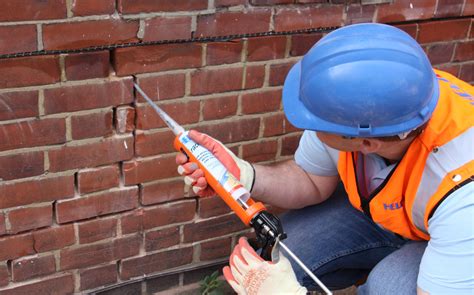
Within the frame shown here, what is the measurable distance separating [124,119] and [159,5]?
0.40 m

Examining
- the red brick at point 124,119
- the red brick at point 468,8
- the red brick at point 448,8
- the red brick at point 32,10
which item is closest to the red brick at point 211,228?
the red brick at point 124,119

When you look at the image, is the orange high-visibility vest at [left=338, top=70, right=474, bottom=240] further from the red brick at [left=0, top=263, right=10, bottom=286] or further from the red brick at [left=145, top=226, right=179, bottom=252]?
the red brick at [left=0, top=263, right=10, bottom=286]

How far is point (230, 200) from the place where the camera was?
5.77 feet

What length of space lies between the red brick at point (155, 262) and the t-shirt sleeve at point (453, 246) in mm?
1047

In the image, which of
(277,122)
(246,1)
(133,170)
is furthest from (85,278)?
(246,1)

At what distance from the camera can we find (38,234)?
2.06 meters

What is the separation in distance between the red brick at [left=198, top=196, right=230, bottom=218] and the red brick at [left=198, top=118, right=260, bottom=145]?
243 mm

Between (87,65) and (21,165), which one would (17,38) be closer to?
(87,65)

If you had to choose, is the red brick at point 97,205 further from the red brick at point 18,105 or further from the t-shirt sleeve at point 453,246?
the t-shirt sleeve at point 453,246

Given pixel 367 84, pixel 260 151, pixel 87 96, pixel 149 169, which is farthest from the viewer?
pixel 260 151

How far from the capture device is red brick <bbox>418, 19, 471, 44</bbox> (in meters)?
2.47

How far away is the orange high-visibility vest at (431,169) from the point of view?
160cm

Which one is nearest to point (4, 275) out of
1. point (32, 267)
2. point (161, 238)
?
point (32, 267)

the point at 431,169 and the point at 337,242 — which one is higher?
the point at 431,169
